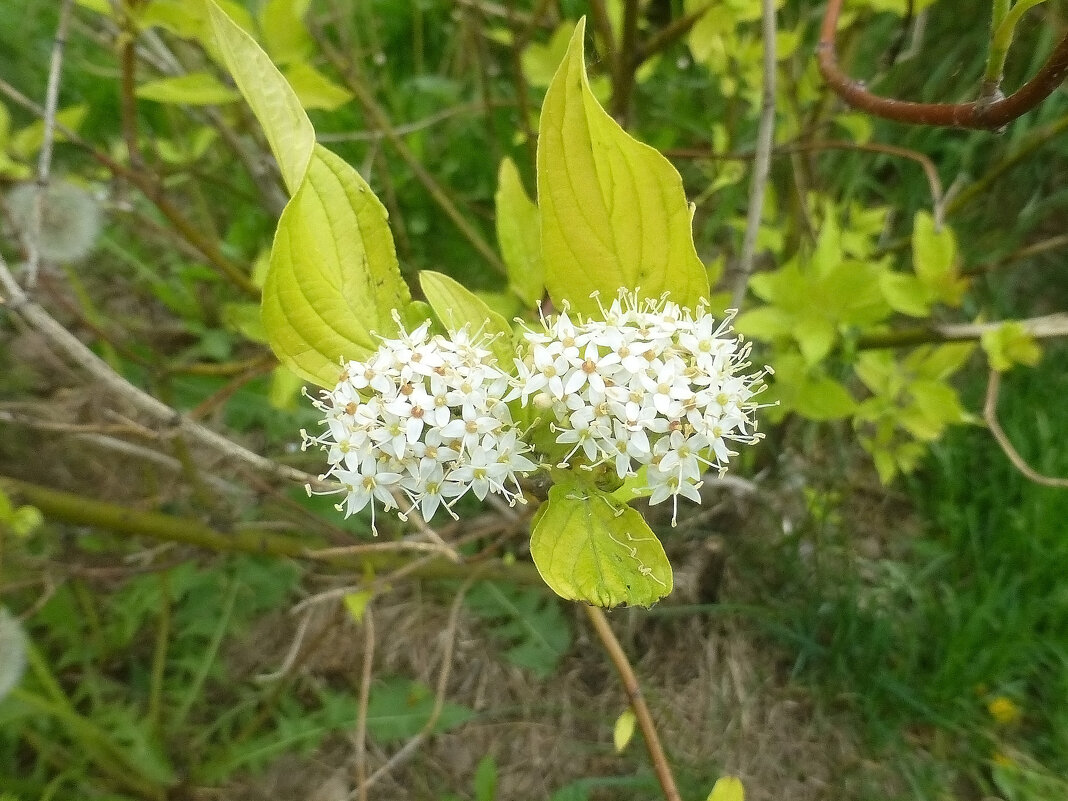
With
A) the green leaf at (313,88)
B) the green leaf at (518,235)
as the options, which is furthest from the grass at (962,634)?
the green leaf at (313,88)

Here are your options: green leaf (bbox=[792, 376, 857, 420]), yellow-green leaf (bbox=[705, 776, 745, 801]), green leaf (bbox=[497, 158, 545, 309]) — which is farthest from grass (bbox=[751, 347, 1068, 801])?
green leaf (bbox=[497, 158, 545, 309])

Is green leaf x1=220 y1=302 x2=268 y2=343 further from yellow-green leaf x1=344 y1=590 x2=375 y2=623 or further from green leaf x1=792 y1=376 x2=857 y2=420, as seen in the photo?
green leaf x1=792 y1=376 x2=857 y2=420

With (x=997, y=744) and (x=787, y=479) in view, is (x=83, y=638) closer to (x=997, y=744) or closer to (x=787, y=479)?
(x=787, y=479)

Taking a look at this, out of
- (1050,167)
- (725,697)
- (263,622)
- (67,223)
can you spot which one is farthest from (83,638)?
(1050,167)

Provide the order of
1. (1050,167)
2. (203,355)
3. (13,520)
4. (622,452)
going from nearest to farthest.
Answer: (622,452)
(13,520)
(203,355)
(1050,167)

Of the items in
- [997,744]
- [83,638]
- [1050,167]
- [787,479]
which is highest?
[1050,167]

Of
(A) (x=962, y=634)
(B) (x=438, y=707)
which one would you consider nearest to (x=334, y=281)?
(B) (x=438, y=707)

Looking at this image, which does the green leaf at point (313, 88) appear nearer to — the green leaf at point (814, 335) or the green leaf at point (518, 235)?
the green leaf at point (518, 235)
